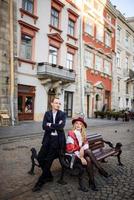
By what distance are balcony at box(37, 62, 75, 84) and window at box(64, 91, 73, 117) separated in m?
1.86

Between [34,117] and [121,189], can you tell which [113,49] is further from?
[121,189]

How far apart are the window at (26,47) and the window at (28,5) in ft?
6.42

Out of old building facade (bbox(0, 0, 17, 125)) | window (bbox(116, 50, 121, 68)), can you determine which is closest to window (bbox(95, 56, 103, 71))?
window (bbox(116, 50, 121, 68))

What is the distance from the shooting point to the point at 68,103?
27.1 metres

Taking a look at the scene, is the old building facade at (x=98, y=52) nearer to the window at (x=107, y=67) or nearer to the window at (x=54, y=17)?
the window at (x=107, y=67)

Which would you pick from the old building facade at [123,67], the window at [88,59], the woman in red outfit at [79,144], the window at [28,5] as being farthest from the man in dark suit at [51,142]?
the old building facade at [123,67]

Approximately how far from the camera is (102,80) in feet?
111

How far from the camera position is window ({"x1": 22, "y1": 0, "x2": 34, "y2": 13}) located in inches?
833

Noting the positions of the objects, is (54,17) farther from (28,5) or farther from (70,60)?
(70,60)

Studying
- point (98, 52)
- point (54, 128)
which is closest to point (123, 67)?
point (98, 52)

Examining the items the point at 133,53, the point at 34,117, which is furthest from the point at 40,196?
the point at 133,53

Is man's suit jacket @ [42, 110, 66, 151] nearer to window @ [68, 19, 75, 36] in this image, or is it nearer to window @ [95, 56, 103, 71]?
window @ [68, 19, 75, 36]

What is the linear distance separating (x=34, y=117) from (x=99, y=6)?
16.2 meters

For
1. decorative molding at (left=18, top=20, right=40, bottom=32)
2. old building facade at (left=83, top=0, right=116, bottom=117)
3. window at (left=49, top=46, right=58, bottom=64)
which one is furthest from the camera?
old building facade at (left=83, top=0, right=116, bottom=117)
